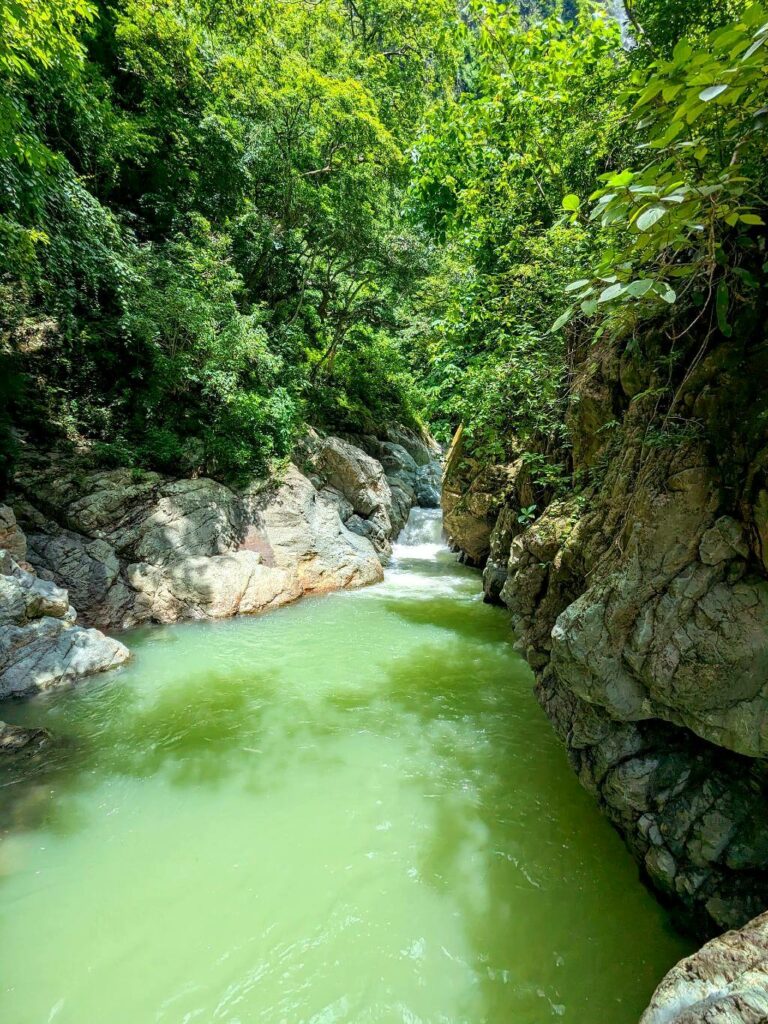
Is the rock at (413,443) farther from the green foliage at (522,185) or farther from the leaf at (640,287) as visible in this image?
the leaf at (640,287)

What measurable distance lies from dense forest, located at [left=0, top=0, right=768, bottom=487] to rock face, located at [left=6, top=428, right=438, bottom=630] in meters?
0.70

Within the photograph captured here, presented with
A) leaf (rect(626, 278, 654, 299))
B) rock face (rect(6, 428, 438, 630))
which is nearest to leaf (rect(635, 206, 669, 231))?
leaf (rect(626, 278, 654, 299))

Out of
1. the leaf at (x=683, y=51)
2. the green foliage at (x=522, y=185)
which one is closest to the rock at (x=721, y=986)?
the leaf at (x=683, y=51)

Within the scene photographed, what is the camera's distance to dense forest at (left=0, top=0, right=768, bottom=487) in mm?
2033

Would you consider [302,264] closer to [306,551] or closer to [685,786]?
[306,551]

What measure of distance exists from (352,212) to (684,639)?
42.9 feet

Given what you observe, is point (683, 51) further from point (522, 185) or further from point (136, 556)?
point (136, 556)

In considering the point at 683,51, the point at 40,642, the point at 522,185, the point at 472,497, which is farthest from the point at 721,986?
the point at 472,497

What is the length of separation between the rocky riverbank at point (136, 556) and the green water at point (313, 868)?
35.9 inches

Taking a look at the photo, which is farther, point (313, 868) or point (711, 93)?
point (313, 868)

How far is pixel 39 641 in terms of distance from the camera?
18.1 ft

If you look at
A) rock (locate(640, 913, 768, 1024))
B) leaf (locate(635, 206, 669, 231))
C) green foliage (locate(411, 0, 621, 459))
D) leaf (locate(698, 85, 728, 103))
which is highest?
green foliage (locate(411, 0, 621, 459))

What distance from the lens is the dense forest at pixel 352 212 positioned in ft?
6.67

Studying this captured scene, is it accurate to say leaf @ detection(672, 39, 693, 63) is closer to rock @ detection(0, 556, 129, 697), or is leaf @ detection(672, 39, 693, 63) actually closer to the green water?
the green water
